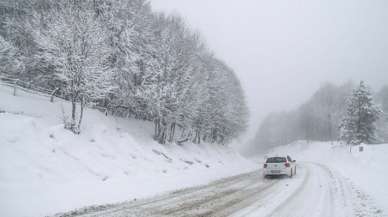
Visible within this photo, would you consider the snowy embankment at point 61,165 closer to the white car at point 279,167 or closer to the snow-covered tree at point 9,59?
the snow-covered tree at point 9,59

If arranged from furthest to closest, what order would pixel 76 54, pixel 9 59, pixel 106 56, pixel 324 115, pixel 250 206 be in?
pixel 324 115 → pixel 9 59 → pixel 106 56 → pixel 76 54 → pixel 250 206

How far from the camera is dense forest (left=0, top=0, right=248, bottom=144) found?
1870cm

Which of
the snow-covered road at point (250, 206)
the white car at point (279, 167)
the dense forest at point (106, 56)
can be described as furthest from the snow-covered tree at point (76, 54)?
A: the white car at point (279, 167)

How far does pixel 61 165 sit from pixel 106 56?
35.1 ft

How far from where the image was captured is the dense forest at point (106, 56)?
18.7 m

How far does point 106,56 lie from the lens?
2161 centimetres

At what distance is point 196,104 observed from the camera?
1216 inches

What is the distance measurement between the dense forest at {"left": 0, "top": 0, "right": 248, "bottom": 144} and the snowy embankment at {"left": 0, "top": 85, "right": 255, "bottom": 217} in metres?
2.22

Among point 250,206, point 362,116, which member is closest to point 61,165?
point 250,206

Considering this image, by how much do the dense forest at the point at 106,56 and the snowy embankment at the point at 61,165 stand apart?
2224mm

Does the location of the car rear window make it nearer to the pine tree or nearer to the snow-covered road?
the snow-covered road

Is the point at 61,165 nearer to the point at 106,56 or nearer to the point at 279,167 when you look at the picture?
the point at 106,56

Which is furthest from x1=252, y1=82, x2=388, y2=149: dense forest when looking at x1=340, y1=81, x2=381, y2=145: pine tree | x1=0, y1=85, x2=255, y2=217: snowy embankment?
x1=0, y1=85, x2=255, y2=217: snowy embankment

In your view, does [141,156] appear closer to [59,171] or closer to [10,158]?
[59,171]
